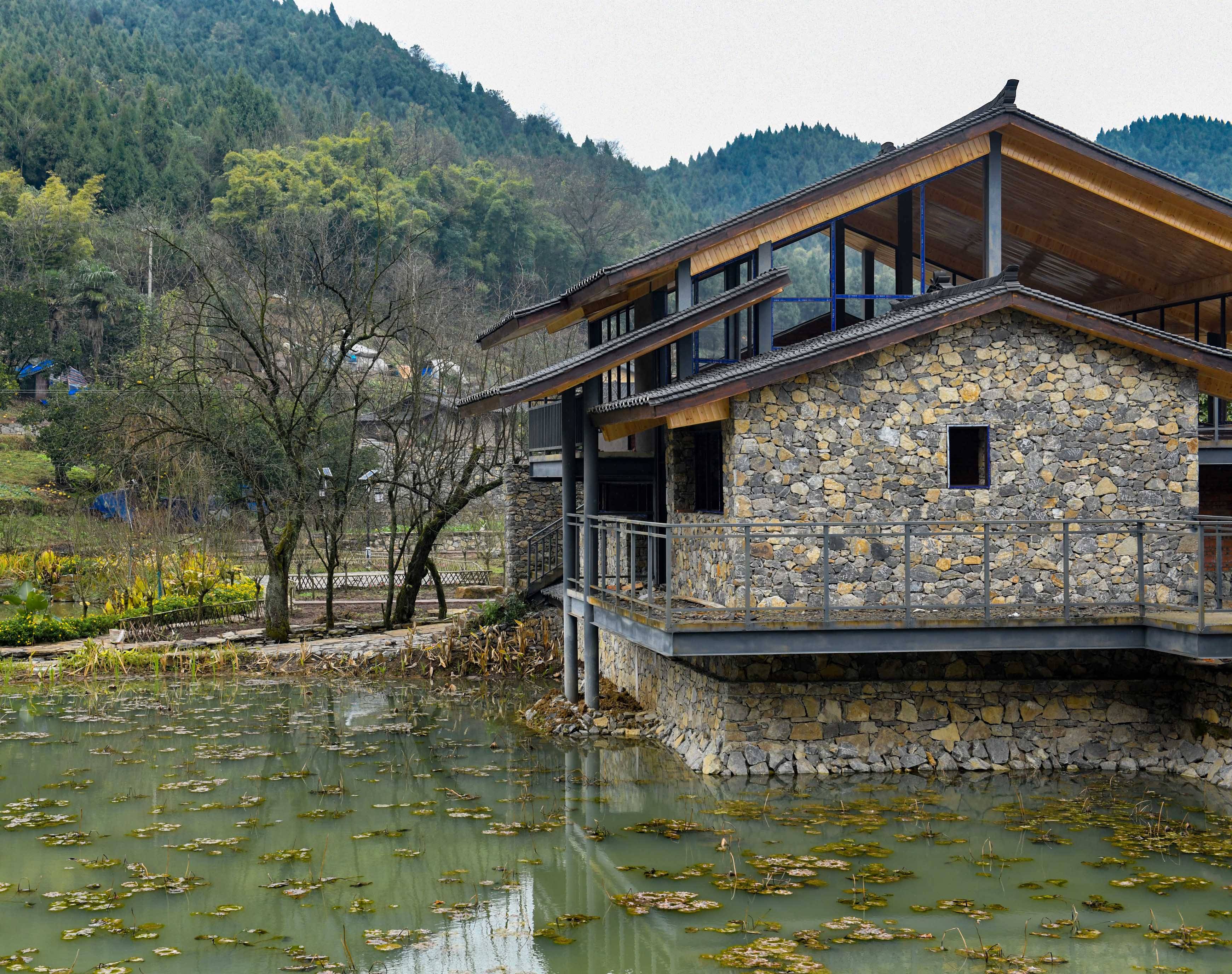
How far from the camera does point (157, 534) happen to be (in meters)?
28.5

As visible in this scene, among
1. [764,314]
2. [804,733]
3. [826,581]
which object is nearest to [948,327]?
[764,314]

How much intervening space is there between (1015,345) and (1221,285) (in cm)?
638

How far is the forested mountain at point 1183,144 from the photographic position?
446ft

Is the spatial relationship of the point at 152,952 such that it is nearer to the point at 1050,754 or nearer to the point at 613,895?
the point at 613,895

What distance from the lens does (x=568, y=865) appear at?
12117 mm

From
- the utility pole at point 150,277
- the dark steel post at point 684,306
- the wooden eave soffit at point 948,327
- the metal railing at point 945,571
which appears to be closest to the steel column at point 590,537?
the metal railing at point 945,571

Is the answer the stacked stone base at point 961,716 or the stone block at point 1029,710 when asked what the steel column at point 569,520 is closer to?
the stacked stone base at point 961,716

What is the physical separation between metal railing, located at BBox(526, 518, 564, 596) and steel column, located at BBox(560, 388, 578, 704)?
5.29 metres

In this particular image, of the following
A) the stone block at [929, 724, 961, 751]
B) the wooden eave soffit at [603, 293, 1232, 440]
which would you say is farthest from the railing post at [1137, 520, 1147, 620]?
the wooden eave soffit at [603, 293, 1232, 440]

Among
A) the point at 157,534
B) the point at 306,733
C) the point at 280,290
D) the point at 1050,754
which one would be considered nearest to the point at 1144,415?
the point at 1050,754

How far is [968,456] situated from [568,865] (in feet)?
25.7

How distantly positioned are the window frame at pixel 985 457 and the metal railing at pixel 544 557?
34.9 ft

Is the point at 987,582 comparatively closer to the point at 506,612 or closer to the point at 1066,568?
the point at 1066,568

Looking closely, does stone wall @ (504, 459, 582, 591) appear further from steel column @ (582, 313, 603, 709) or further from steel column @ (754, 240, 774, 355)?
steel column @ (754, 240, 774, 355)
